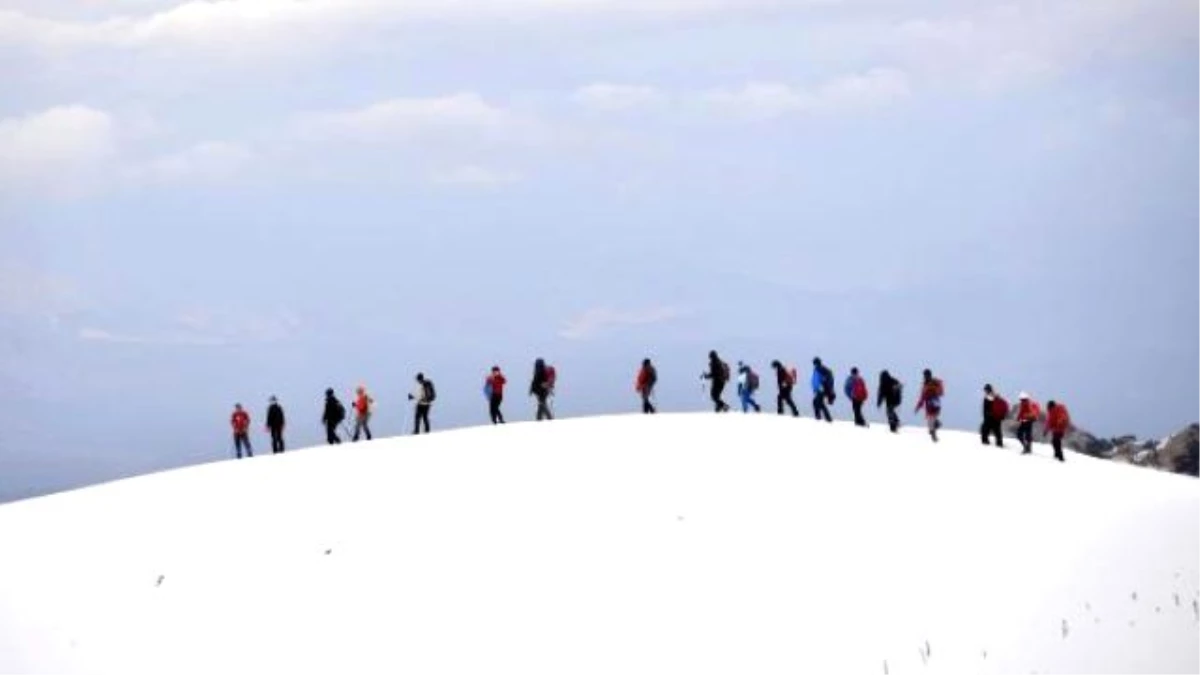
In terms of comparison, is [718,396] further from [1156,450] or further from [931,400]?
[1156,450]

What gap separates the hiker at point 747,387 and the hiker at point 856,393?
2.86 meters

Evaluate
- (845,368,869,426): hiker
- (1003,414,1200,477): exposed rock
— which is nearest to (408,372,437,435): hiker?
(845,368,869,426): hiker

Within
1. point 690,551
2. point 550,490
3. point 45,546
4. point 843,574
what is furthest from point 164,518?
point 843,574

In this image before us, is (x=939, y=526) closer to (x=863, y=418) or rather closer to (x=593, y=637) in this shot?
(x=593, y=637)

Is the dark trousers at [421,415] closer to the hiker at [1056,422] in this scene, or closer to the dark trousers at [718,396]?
the dark trousers at [718,396]

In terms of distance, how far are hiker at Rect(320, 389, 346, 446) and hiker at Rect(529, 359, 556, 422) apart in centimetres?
511

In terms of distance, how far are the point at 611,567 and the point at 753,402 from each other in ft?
51.5

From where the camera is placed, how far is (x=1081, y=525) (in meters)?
29.9

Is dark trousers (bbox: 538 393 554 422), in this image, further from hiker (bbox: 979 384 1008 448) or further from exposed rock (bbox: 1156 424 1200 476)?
exposed rock (bbox: 1156 424 1200 476)

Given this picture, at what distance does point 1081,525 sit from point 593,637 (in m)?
10.8

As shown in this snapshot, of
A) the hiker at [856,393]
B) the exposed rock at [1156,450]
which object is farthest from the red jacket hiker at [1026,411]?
the exposed rock at [1156,450]

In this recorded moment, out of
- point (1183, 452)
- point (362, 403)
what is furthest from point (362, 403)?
point (1183, 452)

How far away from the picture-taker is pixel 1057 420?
126 ft

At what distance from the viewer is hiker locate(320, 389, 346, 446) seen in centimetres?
4134
